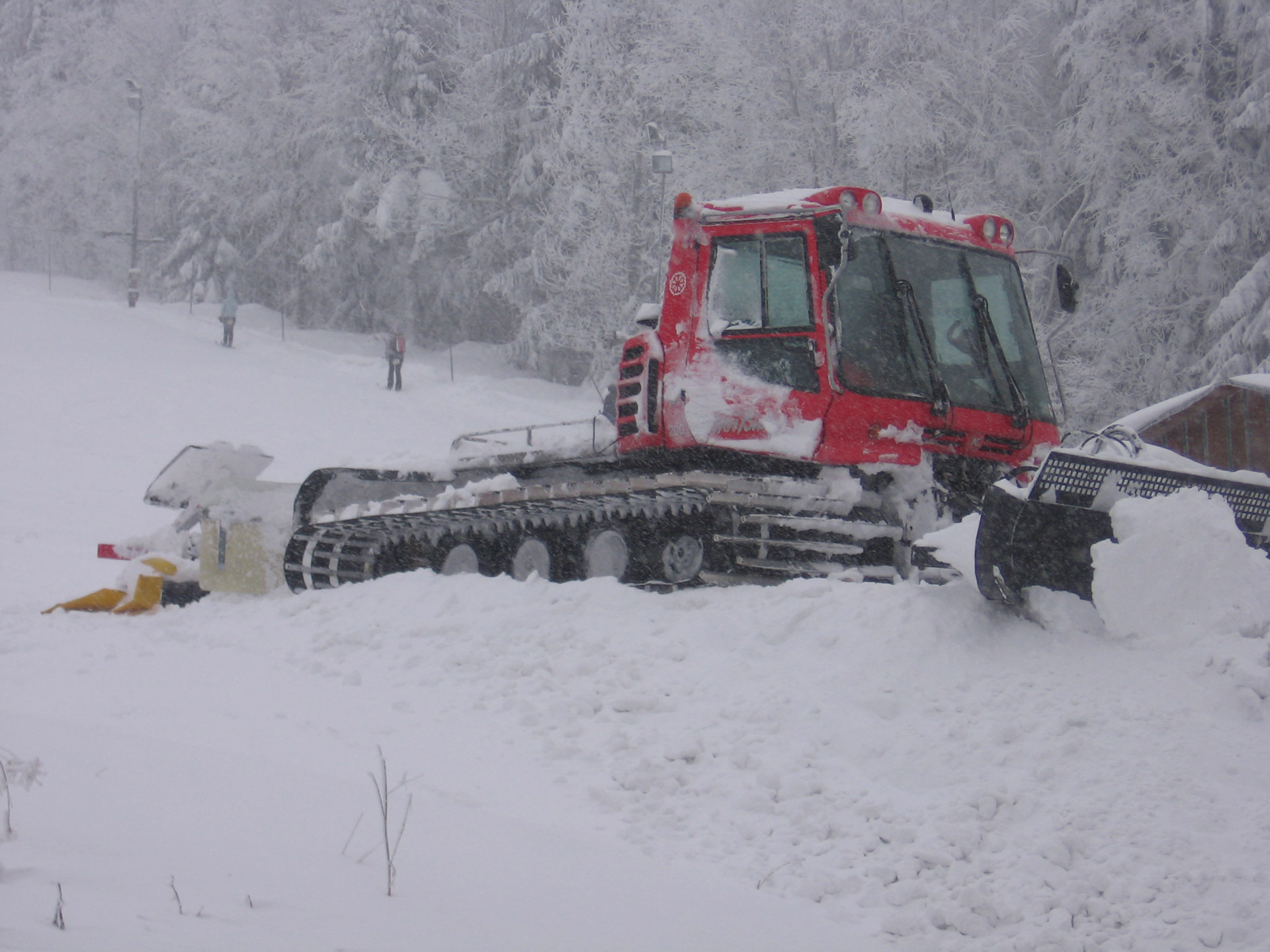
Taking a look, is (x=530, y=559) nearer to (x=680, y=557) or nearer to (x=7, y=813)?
(x=680, y=557)

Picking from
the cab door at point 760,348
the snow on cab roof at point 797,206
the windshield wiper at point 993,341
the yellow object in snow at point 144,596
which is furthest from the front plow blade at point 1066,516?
the yellow object in snow at point 144,596

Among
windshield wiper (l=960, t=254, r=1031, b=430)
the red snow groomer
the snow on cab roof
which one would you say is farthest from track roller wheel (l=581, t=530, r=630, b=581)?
windshield wiper (l=960, t=254, r=1031, b=430)

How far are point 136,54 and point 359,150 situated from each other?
1533 cm

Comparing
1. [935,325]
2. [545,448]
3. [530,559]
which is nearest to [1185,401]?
[935,325]

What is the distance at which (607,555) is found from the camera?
26.0 feet

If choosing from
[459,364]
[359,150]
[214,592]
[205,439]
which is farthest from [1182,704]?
[359,150]

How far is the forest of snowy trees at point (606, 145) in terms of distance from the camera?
68.2 feet

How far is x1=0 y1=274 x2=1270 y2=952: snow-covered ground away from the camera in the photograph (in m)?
3.25

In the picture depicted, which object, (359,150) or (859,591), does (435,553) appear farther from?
(359,150)

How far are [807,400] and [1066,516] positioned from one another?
1.71 m

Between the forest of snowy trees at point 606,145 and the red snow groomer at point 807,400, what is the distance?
22.0 feet

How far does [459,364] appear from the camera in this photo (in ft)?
121

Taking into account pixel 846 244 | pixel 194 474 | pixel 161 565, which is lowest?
pixel 161 565

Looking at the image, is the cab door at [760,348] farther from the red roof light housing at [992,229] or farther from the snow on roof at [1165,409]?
the snow on roof at [1165,409]
